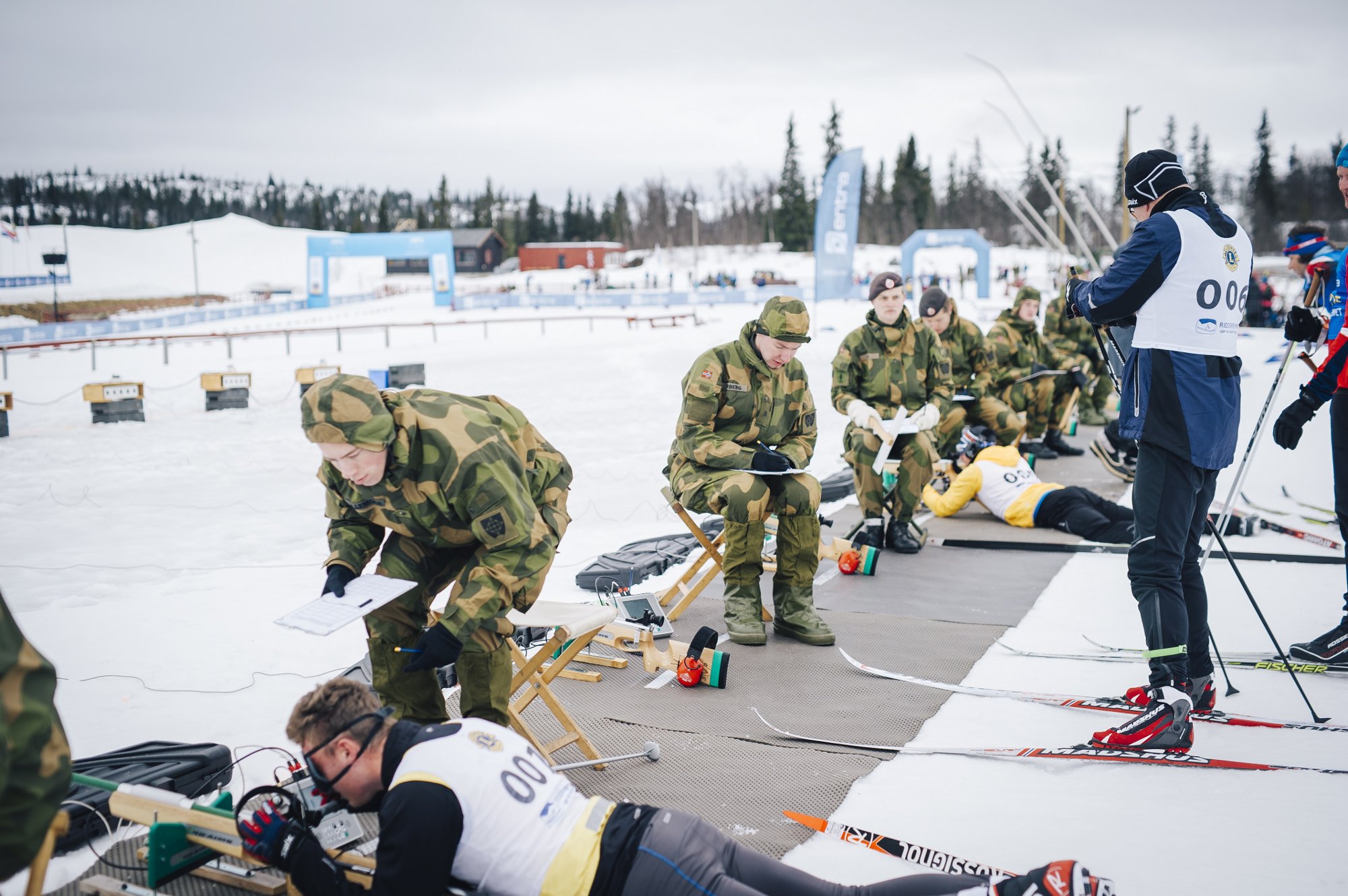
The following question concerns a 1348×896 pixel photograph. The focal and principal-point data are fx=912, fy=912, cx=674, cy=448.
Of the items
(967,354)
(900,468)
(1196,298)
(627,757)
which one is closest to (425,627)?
(627,757)

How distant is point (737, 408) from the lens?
479 centimetres

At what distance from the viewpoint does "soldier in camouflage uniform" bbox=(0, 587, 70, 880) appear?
5.25 ft

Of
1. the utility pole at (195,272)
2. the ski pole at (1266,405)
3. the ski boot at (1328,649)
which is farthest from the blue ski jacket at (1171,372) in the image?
the utility pole at (195,272)

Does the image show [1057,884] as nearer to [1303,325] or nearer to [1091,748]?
[1091,748]

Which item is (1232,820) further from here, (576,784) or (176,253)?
(176,253)

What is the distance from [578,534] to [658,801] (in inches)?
159

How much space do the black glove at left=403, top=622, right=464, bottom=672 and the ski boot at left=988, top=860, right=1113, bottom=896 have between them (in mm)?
1642

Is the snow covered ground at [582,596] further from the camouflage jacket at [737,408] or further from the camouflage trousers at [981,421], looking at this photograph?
the camouflage trousers at [981,421]

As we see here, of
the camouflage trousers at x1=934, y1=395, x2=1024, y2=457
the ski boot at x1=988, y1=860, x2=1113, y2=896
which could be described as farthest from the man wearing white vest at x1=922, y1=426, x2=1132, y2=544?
the ski boot at x1=988, y1=860, x2=1113, y2=896

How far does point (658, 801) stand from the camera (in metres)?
3.14

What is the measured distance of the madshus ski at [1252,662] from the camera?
153 inches

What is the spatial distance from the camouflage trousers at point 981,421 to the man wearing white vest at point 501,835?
6.27 meters

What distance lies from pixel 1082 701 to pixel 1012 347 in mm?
6437

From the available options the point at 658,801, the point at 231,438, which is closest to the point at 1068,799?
the point at 658,801
